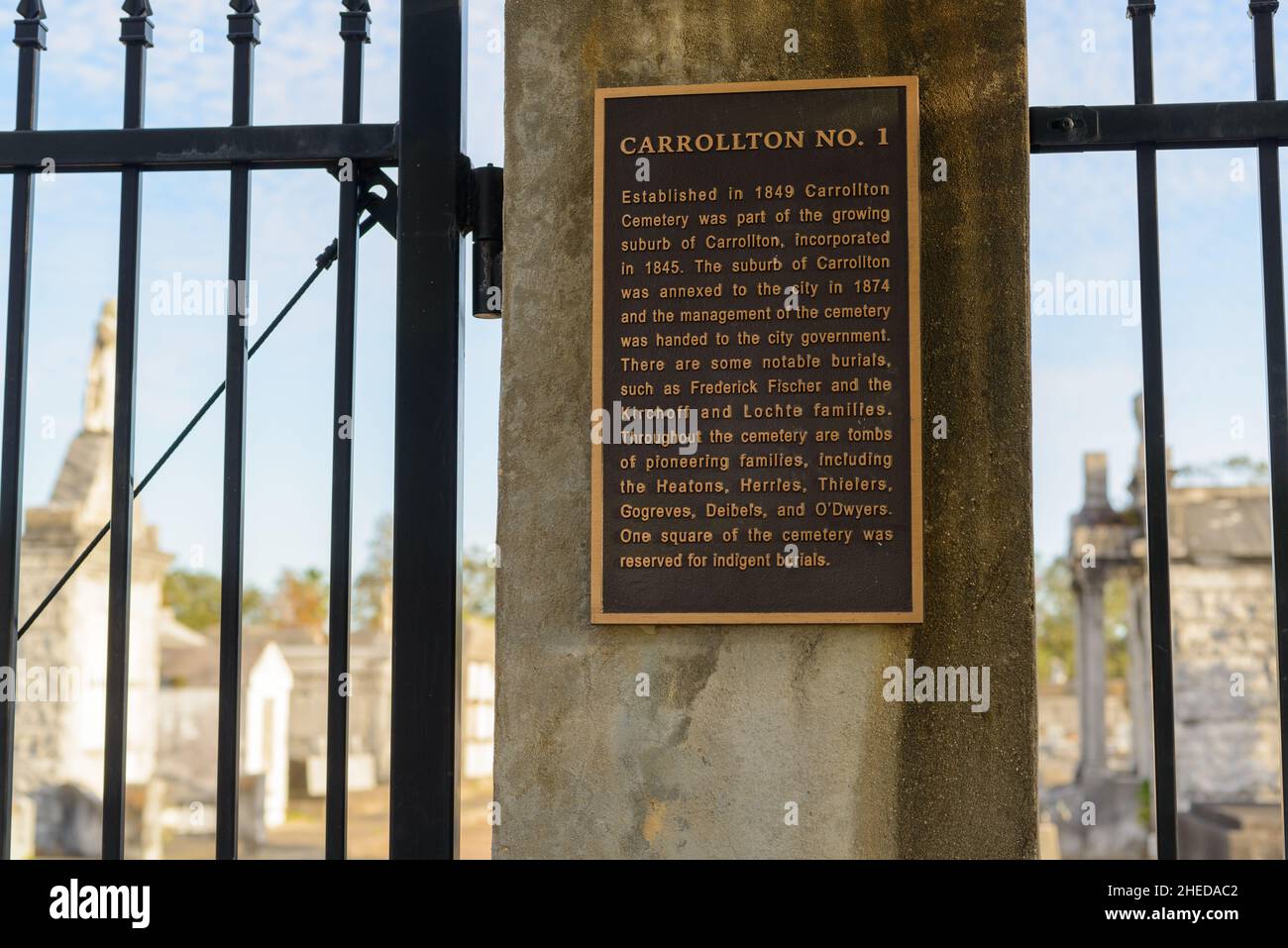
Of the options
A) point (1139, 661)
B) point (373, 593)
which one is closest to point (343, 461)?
point (1139, 661)

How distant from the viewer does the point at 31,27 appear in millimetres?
4074

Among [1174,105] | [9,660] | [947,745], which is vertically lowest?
[947,745]

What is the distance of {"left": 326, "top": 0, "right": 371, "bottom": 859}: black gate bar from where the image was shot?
3.87 m

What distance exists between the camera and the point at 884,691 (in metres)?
3.71

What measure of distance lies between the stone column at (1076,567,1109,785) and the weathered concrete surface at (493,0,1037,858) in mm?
18188

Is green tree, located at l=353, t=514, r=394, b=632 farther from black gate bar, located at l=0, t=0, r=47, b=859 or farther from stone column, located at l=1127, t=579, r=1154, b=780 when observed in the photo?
black gate bar, located at l=0, t=0, r=47, b=859

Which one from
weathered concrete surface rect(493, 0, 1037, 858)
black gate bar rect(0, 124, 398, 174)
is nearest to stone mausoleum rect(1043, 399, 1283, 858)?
weathered concrete surface rect(493, 0, 1037, 858)

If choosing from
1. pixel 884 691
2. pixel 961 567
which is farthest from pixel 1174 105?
pixel 884 691

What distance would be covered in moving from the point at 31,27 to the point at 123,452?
1440 millimetres

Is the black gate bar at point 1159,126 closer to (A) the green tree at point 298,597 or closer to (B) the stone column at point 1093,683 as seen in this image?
(B) the stone column at point 1093,683

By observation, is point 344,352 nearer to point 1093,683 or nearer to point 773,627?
point 773,627

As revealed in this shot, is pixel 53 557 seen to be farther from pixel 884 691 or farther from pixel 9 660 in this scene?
pixel 884 691

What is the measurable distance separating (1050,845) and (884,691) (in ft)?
36.8

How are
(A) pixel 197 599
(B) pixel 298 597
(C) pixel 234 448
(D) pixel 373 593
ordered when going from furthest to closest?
1. (A) pixel 197 599
2. (B) pixel 298 597
3. (D) pixel 373 593
4. (C) pixel 234 448
